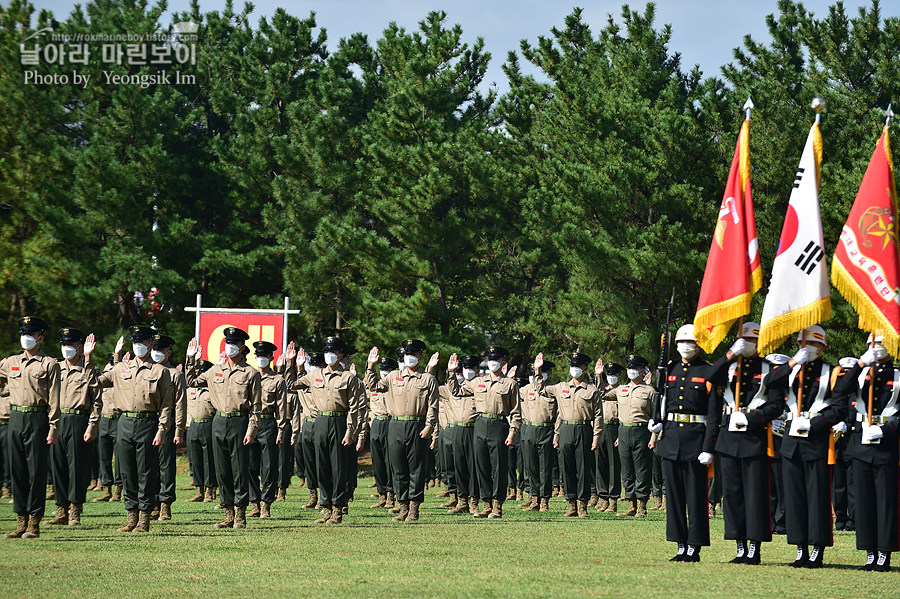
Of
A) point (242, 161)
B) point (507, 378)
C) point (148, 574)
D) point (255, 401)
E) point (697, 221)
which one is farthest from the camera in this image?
point (242, 161)

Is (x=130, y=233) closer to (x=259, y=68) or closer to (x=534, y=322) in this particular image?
(x=259, y=68)

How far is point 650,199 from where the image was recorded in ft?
94.4

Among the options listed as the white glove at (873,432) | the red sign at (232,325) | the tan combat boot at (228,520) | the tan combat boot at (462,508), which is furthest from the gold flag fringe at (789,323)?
the red sign at (232,325)

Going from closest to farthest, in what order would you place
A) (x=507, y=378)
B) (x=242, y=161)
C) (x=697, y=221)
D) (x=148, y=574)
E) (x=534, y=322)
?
(x=148, y=574)
(x=507, y=378)
(x=697, y=221)
(x=534, y=322)
(x=242, y=161)

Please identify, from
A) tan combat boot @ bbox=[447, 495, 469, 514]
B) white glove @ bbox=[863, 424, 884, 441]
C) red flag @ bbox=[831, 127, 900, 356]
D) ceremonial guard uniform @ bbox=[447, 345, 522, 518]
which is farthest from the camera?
tan combat boot @ bbox=[447, 495, 469, 514]

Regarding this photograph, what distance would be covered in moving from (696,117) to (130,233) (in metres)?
15.4

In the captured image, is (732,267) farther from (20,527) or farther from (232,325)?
(232,325)

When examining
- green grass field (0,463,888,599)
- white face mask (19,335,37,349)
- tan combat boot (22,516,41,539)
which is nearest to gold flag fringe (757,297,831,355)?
green grass field (0,463,888,599)

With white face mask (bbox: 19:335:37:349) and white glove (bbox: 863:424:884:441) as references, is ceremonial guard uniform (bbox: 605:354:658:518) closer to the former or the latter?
white glove (bbox: 863:424:884:441)

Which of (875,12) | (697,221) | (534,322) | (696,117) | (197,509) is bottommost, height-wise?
(197,509)

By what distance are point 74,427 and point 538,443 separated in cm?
709

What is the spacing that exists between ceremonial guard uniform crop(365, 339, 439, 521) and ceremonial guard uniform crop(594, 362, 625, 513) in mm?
3878

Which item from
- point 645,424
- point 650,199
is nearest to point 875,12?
point 650,199

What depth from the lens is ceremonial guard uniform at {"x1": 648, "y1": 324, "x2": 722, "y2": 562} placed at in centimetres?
1109
